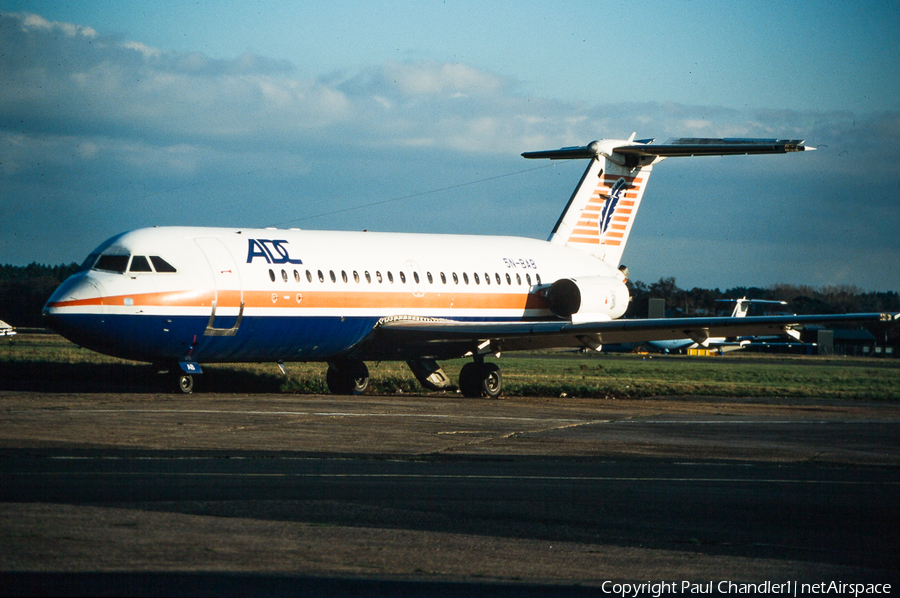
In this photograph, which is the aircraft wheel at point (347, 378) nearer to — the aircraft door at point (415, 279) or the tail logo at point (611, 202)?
the aircraft door at point (415, 279)

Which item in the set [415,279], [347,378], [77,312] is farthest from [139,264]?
[415,279]

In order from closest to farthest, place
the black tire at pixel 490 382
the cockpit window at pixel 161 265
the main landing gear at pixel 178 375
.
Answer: the cockpit window at pixel 161 265
the main landing gear at pixel 178 375
the black tire at pixel 490 382

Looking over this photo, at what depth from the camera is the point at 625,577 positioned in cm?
741

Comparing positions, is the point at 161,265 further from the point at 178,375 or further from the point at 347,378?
the point at 347,378

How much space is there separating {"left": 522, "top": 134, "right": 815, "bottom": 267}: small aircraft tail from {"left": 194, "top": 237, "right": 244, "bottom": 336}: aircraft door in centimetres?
1235

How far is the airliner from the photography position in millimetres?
22438

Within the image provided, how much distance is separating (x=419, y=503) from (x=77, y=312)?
44.1 feet

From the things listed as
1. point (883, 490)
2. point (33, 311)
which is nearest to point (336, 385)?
point (883, 490)

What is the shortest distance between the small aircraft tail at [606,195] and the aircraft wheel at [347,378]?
817cm

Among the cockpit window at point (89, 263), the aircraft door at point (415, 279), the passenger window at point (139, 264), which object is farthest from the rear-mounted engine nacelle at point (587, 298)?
the cockpit window at point (89, 263)

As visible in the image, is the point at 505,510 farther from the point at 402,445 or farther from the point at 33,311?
the point at 33,311

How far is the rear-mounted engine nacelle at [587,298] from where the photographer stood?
30.3m

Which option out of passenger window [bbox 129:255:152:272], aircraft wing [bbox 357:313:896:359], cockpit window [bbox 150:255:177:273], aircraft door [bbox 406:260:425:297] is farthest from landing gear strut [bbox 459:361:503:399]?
passenger window [bbox 129:255:152:272]

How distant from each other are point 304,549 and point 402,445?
24.1 feet
